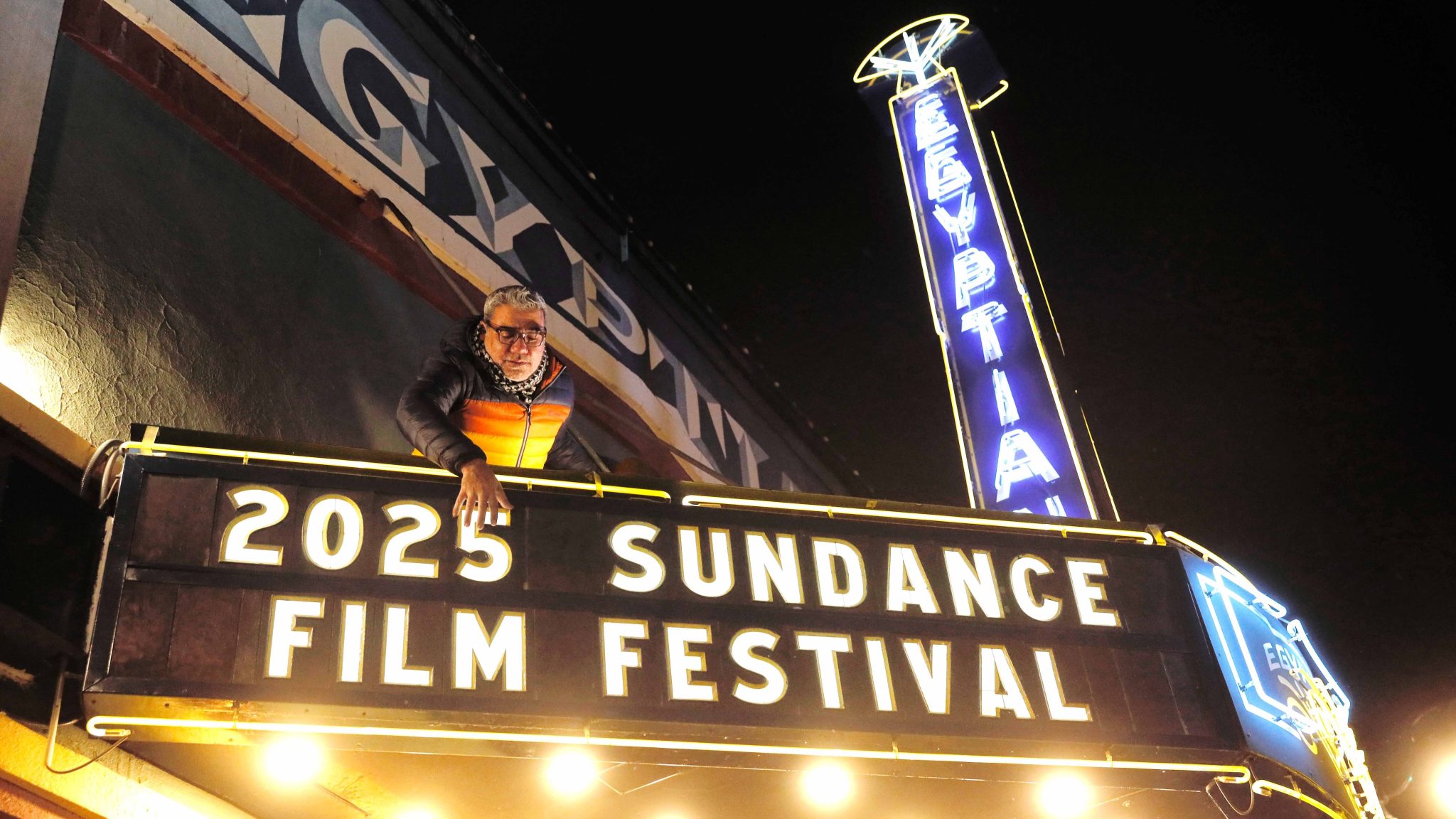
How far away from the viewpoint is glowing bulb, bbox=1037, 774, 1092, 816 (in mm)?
6055

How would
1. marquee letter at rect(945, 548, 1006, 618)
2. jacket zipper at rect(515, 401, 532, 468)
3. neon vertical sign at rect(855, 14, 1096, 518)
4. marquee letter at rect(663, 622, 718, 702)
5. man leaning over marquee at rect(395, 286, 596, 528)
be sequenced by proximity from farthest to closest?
neon vertical sign at rect(855, 14, 1096, 518), jacket zipper at rect(515, 401, 532, 468), man leaning over marquee at rect(395, 286, 596, 528), marquee letter at rect(945, 548, 1006, 618), marquee letter at rect(663, 622, 718, 702)

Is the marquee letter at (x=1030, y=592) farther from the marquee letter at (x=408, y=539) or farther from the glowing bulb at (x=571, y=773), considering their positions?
the marquee letter at (x=408, y=539)

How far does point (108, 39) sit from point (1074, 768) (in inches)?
265

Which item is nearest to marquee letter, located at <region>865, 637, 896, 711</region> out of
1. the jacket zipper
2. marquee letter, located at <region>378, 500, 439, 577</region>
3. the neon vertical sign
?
marquee letter, located at <region>378, 500, 439, 577</region>

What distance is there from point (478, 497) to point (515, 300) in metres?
1.51

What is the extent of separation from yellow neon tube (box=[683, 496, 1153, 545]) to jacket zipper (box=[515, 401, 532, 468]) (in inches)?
48.6

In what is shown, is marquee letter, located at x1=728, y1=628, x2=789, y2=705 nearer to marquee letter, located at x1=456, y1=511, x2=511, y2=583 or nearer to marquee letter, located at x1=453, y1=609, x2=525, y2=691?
marquee letter, located at x1=453, y1=609, x2=525, y2=691

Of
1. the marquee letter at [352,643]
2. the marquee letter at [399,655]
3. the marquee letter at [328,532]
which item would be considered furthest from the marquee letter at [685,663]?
the marquee letter at [328,532]

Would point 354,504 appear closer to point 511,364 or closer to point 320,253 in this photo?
point 511,364

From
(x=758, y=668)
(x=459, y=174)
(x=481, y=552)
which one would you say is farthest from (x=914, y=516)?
(x=459, y=174)

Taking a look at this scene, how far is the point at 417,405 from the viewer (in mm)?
6359

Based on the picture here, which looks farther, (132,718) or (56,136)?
(56,136)

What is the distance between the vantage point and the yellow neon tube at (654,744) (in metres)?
4.92

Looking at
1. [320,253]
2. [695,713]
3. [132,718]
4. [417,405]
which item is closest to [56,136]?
[320,253]
